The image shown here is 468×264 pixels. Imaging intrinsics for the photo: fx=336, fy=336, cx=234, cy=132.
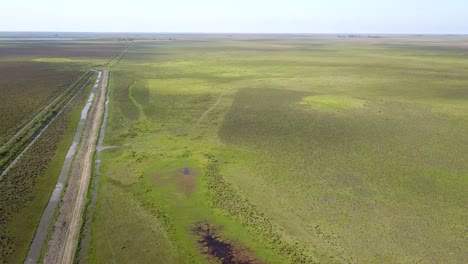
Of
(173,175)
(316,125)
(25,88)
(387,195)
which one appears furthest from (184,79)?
(387,195)

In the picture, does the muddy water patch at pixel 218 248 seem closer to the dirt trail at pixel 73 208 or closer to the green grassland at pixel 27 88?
the dirt trail at pixel 73 208

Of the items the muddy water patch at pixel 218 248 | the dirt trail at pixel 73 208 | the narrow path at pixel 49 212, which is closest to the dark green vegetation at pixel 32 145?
the narrow path at pixel 49 212

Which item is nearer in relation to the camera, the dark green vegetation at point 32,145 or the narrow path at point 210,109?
the dark green vegetation at point 32,145

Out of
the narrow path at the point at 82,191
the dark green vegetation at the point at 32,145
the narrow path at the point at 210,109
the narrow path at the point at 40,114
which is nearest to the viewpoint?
the narrow path at the point at 82,191

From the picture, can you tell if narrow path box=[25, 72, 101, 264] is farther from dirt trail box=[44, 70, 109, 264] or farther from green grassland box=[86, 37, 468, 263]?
green grassland box=[86, 37, 468, 263]

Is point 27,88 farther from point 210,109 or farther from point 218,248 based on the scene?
point 218,248

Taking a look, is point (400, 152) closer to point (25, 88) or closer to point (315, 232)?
point (315, 232)

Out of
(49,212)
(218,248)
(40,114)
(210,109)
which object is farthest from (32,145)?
(218,248)
